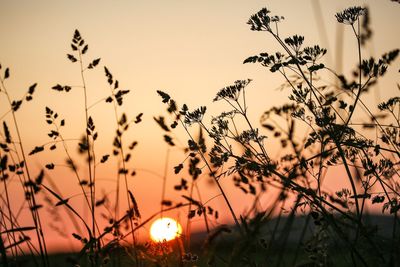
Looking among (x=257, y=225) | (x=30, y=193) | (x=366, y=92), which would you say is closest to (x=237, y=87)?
(x=366, y=92)

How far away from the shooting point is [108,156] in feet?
14.1

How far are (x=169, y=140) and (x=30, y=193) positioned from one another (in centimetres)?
121

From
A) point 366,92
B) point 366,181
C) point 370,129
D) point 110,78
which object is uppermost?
point 110,78

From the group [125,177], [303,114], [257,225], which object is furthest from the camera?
[125,177]

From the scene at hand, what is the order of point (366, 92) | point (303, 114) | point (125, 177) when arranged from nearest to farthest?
point (366, 92) → point (303, 114) → point (125, 177)

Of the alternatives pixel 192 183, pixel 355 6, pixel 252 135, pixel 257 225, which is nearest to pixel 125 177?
pixel 192 183

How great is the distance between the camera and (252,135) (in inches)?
152

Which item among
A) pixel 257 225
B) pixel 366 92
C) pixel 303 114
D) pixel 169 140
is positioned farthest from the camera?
pixel 303 114

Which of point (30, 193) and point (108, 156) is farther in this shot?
point (108, 156)

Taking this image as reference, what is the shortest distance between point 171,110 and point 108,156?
0.85 metres

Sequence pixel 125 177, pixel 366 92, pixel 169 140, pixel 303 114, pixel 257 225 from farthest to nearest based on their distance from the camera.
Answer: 1. pixel 125 177
2. pixel 303 114
3. pixel 169 140
4. pixel 366 92
5. pixel 257 225

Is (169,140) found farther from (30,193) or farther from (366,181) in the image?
(366,181)

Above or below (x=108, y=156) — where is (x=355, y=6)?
above

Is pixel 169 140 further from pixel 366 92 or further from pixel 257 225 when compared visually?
pixel 257 225
